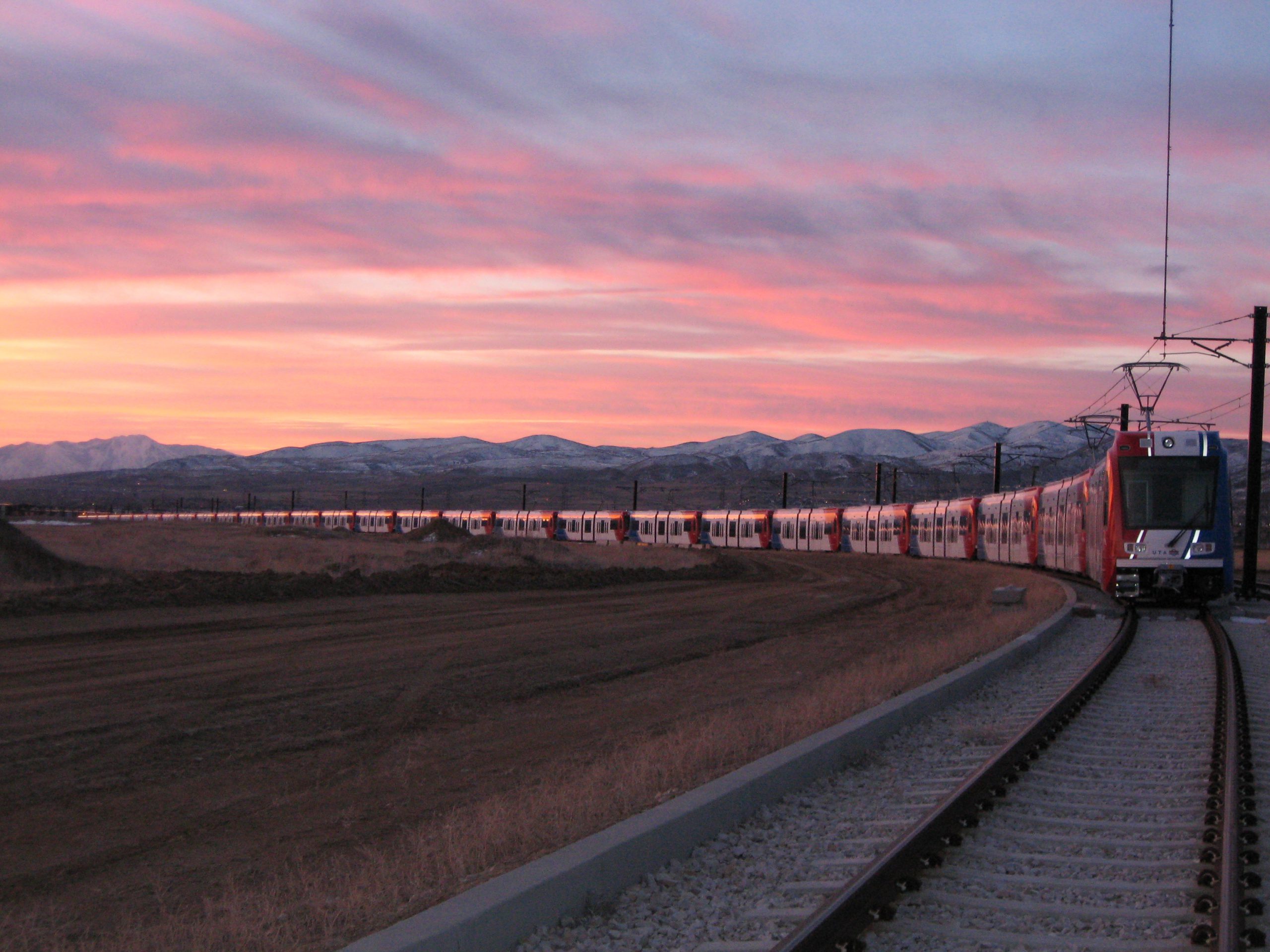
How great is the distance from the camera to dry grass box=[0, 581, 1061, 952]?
17.4 ft

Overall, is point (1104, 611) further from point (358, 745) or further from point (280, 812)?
point (280, 812)

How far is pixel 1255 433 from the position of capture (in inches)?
1287

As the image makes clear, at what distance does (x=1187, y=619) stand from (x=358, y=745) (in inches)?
696

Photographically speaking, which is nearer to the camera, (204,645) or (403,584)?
(204,645)

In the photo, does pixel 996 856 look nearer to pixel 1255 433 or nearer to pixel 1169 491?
pixel 1169 491

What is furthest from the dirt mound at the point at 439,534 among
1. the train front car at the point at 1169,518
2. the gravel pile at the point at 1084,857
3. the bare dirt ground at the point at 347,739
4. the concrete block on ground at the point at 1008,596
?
the gravel pile at the point at 1084,857

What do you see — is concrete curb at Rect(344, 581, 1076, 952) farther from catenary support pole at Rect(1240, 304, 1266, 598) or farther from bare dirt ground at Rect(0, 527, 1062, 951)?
catenary support pole at Rect(1240, 304, 1266, 598)

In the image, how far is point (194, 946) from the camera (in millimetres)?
5074

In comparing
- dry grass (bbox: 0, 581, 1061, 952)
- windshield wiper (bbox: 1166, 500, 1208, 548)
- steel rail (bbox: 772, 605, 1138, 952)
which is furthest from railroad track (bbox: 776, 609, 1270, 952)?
windshield wiper (bbox: 1166, 500, 1208, 548)

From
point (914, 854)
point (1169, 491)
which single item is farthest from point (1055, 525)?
point (914, 854)

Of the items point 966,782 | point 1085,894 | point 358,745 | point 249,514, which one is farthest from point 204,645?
point 249,514

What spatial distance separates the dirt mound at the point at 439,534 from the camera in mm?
61750

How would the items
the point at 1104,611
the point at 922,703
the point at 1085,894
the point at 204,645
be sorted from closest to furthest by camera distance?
the point at 1085,894, the point at 922,703, the point at 204,645, the point at 1104,611

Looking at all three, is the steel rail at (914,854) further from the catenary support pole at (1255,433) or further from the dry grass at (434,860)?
the catenary support pole at (1255,433)
